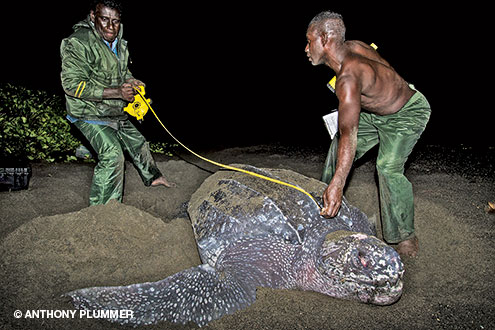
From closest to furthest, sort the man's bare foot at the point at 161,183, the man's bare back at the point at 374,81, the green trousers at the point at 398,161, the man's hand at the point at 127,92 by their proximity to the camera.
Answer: the man's bare back at the point at 374,81, the green trousers at the point at 398,161, the man's hand at the point at 127,92, the man's bare foot at the point at 161,183

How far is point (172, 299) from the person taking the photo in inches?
66.9

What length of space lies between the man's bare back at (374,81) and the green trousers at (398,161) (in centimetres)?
8

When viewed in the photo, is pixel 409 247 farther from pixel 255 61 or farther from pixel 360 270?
pixel 255 61

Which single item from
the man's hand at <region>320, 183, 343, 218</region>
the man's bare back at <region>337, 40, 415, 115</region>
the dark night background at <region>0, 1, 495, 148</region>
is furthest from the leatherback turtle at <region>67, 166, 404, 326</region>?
the dark night background at <region>0, 1, 495, 148</region>

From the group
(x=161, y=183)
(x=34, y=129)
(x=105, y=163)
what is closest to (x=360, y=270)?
(x=105, y=163)

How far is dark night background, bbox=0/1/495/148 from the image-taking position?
5.95 metres

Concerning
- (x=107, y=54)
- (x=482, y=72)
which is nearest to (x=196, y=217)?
(x=107, y=54)

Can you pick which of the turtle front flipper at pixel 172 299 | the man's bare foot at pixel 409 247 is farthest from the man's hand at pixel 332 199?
the man's bare foot at pixel 409 247

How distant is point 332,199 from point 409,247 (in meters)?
0.86

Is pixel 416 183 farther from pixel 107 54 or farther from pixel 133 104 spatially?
pixel 107 54

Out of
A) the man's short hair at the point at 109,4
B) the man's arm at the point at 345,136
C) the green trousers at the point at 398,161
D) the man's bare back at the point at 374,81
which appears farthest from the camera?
the man's short hair at the point at 109,4

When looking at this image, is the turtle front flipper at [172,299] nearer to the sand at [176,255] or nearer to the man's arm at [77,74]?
the sand at [176,255]

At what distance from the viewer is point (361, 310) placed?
1.70 m

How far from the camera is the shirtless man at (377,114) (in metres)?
1.76
